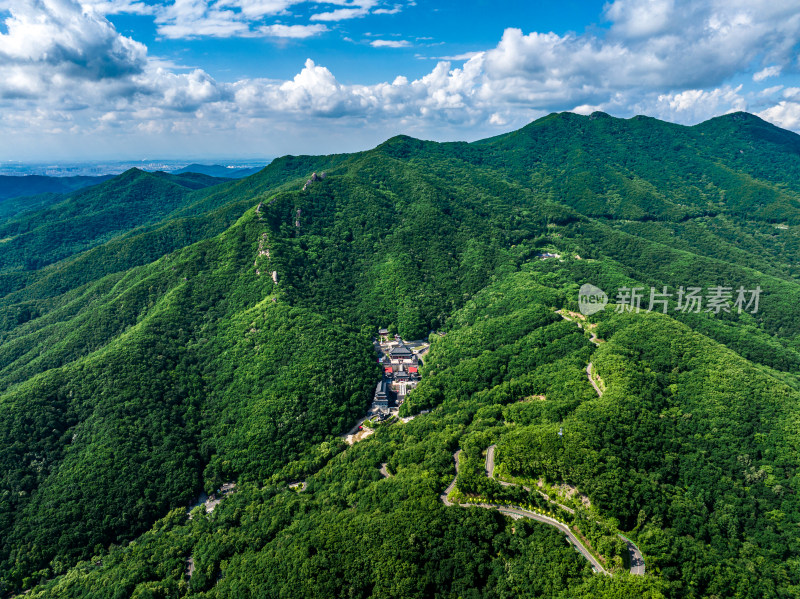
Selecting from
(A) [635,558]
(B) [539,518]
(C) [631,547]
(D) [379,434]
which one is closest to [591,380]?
(C) [631,547]

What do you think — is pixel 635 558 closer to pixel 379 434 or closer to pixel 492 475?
pixel 492 475

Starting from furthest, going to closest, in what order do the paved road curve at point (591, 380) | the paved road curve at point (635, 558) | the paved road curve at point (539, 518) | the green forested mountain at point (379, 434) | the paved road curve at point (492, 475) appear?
the paved road curve at point (591, 380) < the paved road curve at point (492, 475) < the green forested mountain at point (379, 434) < the paved road curve at point (539, 518) < the paved road curve at point (635, 558)

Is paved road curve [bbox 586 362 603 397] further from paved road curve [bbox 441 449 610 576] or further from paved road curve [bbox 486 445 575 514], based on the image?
paved road curve [bbox 441 449 610 576]

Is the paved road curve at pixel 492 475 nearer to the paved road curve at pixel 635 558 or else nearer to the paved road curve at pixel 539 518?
the paved road curve at pixel 539 518

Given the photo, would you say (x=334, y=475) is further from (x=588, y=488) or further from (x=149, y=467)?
(x=588, y=488)

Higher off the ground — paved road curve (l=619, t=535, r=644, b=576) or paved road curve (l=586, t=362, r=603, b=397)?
paved road curve (l=586, t=362, r=603, b=397)

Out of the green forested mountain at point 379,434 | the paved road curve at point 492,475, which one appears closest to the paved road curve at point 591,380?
the green forested mountain at point 379,434

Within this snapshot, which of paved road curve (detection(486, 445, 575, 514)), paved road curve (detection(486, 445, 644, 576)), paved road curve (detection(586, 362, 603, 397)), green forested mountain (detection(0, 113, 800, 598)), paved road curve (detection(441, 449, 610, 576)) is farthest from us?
paved road curve (detection(586, 362, 603, 397))

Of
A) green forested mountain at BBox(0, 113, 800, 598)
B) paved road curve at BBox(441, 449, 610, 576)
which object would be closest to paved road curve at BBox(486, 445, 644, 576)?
paved road curve at BBox(441, 449, 610, 576)

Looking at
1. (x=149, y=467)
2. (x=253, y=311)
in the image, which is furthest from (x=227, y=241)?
(x=149, y=467)
